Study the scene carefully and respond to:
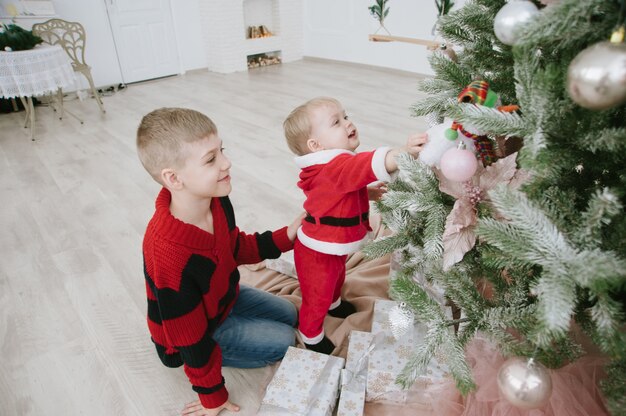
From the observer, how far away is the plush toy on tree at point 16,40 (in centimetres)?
315

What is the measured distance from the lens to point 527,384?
561mm

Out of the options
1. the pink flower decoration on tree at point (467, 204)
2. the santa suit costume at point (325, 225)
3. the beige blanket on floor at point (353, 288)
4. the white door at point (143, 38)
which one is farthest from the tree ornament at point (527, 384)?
the white door at point (143, 38)

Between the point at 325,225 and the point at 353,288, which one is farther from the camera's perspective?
the point at 353,288

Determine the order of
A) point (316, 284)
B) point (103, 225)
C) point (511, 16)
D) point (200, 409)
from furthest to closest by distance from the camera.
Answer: point (103, 225) → point (316, 284) → point (200, 409) → point (511, 16)

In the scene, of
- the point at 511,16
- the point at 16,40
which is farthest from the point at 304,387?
the point at 16,40

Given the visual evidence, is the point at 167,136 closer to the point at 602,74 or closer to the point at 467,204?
the point at 467,204

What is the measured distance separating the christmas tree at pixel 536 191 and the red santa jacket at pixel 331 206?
1.03 ft

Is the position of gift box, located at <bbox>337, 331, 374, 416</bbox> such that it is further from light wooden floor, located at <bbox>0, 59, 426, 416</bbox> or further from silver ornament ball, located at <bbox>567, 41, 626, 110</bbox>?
silver ornament ball, located at <bbox>567, 41, 626, 110</bbox>

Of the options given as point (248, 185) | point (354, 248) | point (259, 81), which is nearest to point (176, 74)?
point (259, 81)

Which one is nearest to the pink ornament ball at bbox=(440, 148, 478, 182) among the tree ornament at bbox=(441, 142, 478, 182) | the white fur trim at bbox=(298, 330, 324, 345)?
the tree ornament at bbox=(441, 142, 478, 182)

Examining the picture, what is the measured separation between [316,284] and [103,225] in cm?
150

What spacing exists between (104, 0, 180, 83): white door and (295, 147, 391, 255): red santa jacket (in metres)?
5.06

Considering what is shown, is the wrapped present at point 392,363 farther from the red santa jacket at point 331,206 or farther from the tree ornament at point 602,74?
the tree ornament at point 602,74

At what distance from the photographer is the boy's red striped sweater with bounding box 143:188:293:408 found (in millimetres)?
1047
